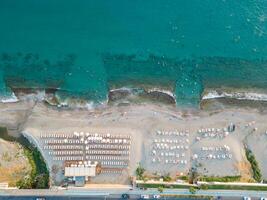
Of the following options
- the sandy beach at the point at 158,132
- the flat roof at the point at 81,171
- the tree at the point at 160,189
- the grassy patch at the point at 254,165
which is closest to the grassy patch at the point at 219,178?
A: the sandy beach at the point at 158,132

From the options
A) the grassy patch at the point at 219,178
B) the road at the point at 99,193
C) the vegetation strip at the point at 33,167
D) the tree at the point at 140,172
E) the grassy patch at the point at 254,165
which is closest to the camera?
the road at the point at 99,193

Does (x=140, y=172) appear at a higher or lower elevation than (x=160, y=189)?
higher

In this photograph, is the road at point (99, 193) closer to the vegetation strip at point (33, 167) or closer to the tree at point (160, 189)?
the tree at point (160, 189)

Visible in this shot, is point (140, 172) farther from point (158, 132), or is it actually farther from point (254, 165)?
point (254, 165)

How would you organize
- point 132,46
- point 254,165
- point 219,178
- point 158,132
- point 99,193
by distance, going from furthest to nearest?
point 132,46
point 254,165
point 158,132
point 219,178
point 99,193

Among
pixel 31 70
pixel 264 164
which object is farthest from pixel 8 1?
pixel 264 164

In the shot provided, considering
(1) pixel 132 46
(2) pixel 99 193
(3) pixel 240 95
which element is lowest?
(2) pixel 99 193

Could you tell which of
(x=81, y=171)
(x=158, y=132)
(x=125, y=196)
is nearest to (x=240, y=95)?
(x=158, y=132)

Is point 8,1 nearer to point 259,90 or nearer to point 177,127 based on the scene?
point 177,127
